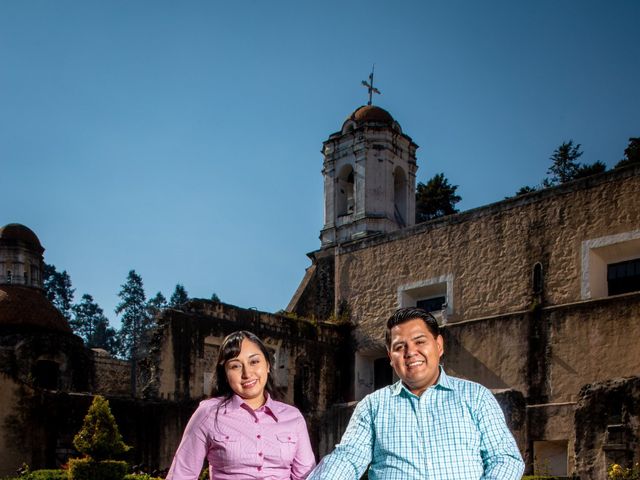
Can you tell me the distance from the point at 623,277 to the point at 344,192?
12.1 m

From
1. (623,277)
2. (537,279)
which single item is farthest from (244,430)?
(537,279)

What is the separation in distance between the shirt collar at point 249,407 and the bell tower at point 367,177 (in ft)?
76.6

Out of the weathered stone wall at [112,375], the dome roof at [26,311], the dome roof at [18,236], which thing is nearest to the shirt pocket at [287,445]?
the dome roof at [26,311]

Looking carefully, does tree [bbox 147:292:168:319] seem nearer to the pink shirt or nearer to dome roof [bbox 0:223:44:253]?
dome roof [bbox 0:223:44:253]

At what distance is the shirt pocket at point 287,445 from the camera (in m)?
3.98

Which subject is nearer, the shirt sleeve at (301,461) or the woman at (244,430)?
the woman at (244,430)

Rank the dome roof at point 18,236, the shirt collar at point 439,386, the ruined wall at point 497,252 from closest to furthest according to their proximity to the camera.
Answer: the shirt collar at point 439,386 → the ruined wall at point 497,252 → the dome roof at point 18,236

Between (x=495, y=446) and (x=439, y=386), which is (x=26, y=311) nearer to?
(x=439, y=386)

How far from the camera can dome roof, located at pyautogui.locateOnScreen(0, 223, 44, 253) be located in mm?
32312

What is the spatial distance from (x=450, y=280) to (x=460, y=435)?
62.5ft

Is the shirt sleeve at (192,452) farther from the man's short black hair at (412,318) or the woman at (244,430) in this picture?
the man's short black hair at (412,318)

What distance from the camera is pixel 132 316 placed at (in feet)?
204

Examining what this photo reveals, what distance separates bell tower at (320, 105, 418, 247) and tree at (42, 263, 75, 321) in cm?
3591

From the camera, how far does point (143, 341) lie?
59.4m
